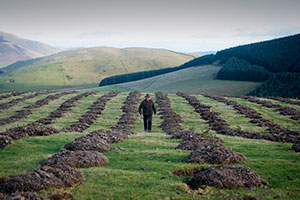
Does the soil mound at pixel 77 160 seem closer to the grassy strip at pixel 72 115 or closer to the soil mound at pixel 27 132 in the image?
the soil mound at pixel 27 132

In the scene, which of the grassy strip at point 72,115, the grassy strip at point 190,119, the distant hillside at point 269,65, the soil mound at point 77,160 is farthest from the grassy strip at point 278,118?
the distant hillside at point 269,65

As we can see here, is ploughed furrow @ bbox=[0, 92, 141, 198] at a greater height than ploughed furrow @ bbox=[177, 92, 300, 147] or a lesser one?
greater

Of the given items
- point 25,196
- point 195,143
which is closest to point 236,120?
point 195,143

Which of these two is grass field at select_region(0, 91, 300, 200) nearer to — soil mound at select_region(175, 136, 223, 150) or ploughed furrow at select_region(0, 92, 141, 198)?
ploughed furrow at select_region(0, 92, 141, 198)

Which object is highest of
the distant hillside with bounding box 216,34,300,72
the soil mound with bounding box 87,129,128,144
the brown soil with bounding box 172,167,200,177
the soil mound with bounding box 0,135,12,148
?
the distant hillside with bounding box 216,34,300,72

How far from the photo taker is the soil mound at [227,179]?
10648mm

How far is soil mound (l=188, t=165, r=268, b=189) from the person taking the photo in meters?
10.6

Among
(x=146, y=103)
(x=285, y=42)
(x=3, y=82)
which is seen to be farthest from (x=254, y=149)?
(x=3, y=82)

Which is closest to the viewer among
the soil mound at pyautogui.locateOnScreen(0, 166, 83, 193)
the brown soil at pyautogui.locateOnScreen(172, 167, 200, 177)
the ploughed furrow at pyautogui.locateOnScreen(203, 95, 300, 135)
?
the soil mound at pyautogui.locateOnScreen(0, 166, 83, 193)

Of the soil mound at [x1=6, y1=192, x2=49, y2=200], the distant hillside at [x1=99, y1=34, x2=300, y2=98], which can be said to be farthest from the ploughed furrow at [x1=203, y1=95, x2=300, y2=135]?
the distant hillside at [x1=99, y1=34, x2=300, y2=98]

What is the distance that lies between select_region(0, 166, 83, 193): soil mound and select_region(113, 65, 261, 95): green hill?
263 ft

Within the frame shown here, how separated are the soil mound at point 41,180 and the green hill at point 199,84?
80.2m

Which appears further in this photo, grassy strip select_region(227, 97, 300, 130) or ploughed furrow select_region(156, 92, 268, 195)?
grassy strip select_region(227, 97, 300, 130)

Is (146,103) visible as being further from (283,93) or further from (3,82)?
(3,82)
